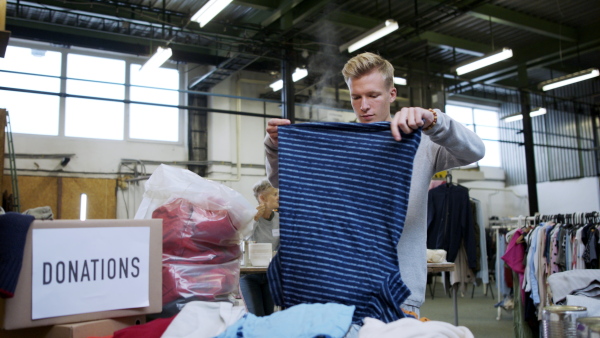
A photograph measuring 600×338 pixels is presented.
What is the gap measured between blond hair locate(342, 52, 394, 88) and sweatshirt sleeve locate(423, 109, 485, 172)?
0.77 feet

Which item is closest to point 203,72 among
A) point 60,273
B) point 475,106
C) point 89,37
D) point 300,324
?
point 89,37

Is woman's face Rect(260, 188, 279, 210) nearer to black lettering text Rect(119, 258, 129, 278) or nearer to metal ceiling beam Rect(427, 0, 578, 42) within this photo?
black lettering text Rect(119, 258, 129, 278)

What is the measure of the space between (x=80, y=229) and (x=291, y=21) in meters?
8.09

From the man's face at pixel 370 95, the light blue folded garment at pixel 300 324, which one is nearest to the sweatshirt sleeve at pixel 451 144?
Answer: the man's face at pixel 370 95

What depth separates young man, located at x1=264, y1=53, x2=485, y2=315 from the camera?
47.8 inches

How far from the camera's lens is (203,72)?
11.3 metres

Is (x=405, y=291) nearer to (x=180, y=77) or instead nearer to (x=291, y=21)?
(x=291, y=21)

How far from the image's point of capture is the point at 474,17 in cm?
966

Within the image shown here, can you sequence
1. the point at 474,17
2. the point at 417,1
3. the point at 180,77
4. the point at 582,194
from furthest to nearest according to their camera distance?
1. the point at 582,194
2. the point at 180,77
3. the point at 474,17
4. the point at 417,1

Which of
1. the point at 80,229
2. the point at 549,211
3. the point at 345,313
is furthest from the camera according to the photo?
the point at 549,211

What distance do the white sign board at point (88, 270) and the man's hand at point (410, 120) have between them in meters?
0.72

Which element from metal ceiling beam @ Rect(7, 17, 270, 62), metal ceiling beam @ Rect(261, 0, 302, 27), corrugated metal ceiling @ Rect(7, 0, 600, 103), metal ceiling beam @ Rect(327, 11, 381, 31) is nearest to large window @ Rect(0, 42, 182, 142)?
Answer: metal ceiling beam @ Rect(7, 17, 270, 62)

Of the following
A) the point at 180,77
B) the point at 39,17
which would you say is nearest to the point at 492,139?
the point at 180,77

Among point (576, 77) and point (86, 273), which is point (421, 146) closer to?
point (86, 273)
